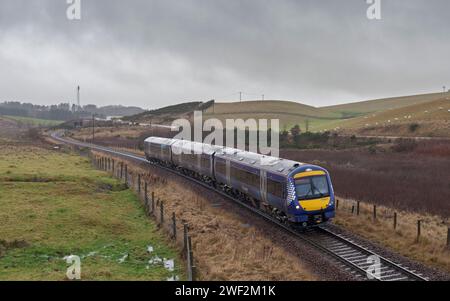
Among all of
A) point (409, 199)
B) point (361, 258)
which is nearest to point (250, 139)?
point (409, 199)

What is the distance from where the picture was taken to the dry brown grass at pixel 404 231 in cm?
1806

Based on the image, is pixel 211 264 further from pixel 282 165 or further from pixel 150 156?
pixel 150 156

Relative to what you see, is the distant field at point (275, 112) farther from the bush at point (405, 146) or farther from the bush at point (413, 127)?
the bush at point (405, 146)

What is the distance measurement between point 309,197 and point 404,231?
4798 millimetres

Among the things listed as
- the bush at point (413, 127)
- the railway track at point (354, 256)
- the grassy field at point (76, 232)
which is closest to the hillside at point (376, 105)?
the bush at point (413, 127)

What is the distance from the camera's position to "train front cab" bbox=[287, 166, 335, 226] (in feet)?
67.6

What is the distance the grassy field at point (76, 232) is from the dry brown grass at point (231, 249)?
138 centimetres

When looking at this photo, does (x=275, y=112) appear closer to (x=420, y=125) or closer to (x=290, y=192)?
(x=420, y=125)

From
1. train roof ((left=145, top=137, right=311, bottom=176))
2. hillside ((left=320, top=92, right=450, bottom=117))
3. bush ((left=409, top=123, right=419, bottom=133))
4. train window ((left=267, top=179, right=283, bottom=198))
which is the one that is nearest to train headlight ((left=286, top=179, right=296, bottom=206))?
train roof ((left=145, top=137, right=311, bottom=176))

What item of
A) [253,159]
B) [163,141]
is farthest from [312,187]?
[163,141]

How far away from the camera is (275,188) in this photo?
22453 mm

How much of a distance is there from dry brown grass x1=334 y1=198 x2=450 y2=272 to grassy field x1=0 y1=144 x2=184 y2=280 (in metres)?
9.19
